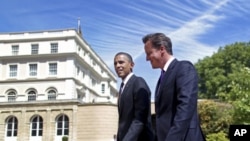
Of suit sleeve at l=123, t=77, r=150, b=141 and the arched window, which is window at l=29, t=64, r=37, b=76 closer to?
the arched window

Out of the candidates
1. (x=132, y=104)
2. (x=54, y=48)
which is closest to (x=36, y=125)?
(x=54, y=48)

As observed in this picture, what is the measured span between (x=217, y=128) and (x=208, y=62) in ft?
88.2

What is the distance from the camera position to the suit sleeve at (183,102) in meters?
4.55

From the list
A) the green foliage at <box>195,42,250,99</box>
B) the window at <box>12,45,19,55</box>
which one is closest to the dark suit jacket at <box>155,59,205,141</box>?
the window at <box>12,45,19,55</box>

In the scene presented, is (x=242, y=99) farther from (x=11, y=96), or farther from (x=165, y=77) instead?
(x=11, y=96)

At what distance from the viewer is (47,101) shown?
54500mm

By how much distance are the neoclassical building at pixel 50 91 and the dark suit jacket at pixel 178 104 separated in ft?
156

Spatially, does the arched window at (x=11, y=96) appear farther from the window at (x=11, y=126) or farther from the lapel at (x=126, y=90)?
the lapel at (x=126, y=90)

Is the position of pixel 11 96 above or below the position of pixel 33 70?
below

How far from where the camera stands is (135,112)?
22.3ft

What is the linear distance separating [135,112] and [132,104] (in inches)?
6.0

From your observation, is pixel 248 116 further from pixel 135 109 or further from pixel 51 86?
pixel 51 86

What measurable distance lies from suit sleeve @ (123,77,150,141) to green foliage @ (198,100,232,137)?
133ft

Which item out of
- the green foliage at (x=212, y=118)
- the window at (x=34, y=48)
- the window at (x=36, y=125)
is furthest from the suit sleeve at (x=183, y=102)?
the window at (x=34, y=48)
